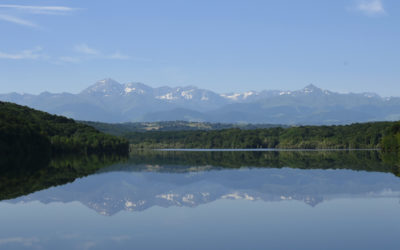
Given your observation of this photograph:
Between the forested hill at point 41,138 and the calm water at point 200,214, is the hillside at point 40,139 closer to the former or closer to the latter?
the forested hill at point 41,138

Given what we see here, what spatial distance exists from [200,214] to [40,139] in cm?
11430

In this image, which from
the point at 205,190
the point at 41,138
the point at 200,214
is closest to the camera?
the point at 200,214

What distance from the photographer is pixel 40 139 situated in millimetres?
146500

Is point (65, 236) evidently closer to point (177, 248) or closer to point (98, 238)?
point (98, 238)

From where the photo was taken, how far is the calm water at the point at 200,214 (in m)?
29.9

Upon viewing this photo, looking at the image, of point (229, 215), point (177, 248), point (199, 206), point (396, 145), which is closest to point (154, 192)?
point (199, 206)

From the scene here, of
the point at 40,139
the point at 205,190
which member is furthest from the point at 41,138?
the point at 205,190

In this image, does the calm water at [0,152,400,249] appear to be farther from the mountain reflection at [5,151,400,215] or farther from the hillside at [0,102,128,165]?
the hillside at [0,102,128,165]

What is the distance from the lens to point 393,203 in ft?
148

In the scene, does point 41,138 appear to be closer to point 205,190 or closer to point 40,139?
point 40,139

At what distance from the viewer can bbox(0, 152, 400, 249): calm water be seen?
2988cm

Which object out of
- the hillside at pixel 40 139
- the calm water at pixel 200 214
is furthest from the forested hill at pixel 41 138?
the calm water at pixel 200 214

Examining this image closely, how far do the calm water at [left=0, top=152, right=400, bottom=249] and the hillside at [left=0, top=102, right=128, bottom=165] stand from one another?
202 feet

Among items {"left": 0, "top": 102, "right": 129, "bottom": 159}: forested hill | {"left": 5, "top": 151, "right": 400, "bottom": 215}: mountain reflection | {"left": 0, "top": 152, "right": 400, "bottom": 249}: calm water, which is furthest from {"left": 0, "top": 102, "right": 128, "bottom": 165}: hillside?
{"left": 0, "top": 152, "right": 400, "bottom": 249}: calm water
